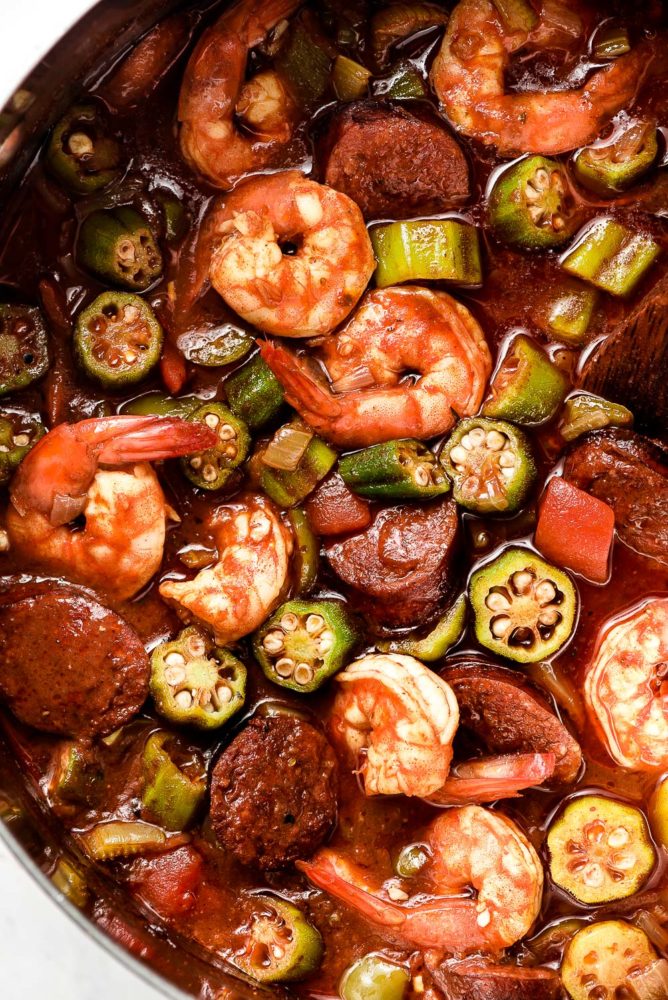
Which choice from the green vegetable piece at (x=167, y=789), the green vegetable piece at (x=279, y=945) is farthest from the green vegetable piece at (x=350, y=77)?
the green vegetable piece at (x=279, y=945)

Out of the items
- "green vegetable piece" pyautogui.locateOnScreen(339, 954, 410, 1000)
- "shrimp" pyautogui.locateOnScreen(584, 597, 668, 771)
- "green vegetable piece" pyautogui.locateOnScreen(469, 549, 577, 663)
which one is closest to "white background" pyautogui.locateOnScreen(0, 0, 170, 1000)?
"green vegetable piece" pyautogui.locateOnScreen(339, 954, 410, 1000)

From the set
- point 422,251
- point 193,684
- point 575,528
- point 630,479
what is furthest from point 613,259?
point 193,684

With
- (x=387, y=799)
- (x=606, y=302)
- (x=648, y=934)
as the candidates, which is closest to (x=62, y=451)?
(x=387, y=799)

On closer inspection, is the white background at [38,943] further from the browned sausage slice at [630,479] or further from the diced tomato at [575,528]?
the browned sausage slice at [630,479]

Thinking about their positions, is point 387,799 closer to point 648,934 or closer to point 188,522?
point 648,934

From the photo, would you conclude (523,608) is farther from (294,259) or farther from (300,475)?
(294,259)

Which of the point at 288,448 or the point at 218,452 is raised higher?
the point at 218,452
